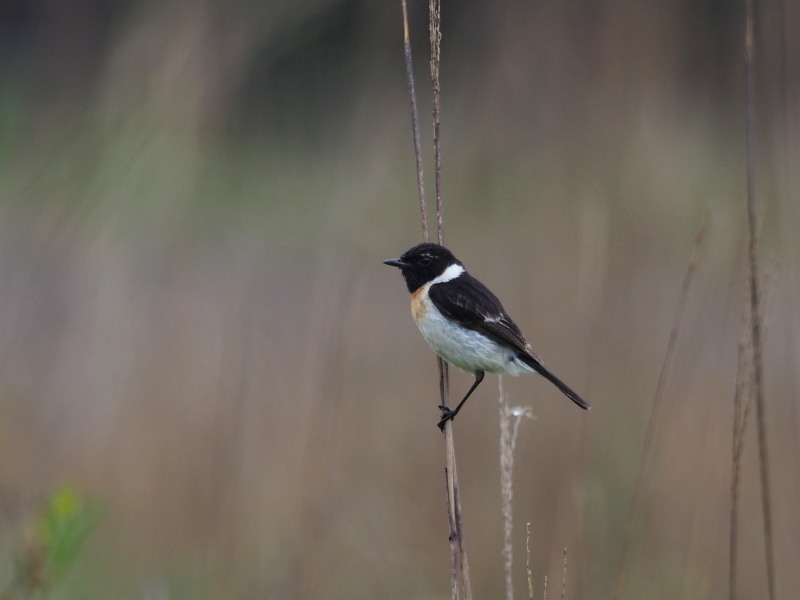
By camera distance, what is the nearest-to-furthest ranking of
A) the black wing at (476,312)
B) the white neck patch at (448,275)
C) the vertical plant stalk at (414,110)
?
the vertical plant stalk at (414,110), the black wing at (476,312), the white neck patch at (448,275)

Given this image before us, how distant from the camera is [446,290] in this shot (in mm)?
3486

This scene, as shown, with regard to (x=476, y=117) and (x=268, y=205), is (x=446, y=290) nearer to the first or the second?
(x=476, y=117)

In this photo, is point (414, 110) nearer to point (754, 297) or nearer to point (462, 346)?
point (754, 297)

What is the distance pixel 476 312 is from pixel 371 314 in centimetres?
234

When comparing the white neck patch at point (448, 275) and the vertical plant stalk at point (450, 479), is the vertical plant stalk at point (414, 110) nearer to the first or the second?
the vertical plant stalk at point (450, 479)

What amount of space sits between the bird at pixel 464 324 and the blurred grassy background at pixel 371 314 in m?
0.27

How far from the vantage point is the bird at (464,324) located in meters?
3.32

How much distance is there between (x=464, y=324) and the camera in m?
3.38

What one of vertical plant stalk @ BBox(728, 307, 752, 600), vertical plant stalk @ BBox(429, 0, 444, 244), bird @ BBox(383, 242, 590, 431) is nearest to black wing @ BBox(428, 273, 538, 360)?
bird @ BBox(383, 242, 590, 431)

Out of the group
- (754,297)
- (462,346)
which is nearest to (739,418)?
(754,297)

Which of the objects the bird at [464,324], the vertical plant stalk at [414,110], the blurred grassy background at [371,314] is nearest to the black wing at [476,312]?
the bird at [464,324]

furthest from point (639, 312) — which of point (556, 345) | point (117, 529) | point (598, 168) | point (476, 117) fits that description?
point (117, 529)

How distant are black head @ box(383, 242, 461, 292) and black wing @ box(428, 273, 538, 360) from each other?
8 centimetres

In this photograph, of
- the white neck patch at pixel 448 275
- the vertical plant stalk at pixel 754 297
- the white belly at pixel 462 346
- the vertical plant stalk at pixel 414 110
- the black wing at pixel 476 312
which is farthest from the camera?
the white neck patch at pixel 448 275
